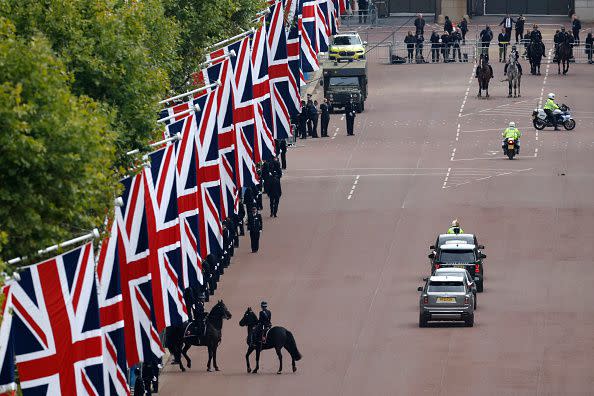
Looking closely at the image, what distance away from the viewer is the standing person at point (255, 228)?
62.5 m

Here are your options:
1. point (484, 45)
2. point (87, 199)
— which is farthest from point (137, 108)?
point (484, 45)

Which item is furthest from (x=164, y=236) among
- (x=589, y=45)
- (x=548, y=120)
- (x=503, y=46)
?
(x=589, y=45)

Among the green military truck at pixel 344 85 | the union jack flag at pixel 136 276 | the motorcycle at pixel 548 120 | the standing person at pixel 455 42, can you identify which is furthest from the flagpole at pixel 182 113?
the standing person at pixel 455 42

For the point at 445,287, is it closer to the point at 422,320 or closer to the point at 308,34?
the point at 422,320

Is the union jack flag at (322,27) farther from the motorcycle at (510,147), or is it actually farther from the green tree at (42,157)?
the green tree at (42,157)

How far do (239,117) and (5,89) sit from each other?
27.3m

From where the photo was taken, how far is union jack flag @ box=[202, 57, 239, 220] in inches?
2146

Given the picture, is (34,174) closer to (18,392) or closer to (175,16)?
(18,392)

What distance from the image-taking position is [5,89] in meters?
30.8

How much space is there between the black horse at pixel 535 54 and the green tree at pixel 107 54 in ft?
193

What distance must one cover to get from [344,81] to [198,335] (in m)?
44.8

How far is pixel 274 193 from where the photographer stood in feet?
223

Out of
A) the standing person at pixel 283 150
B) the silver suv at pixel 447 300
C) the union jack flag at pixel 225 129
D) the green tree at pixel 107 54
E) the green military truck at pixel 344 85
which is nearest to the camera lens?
the green tree at pixel 107 54

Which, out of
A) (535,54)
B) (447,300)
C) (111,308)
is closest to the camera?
(111,308)
